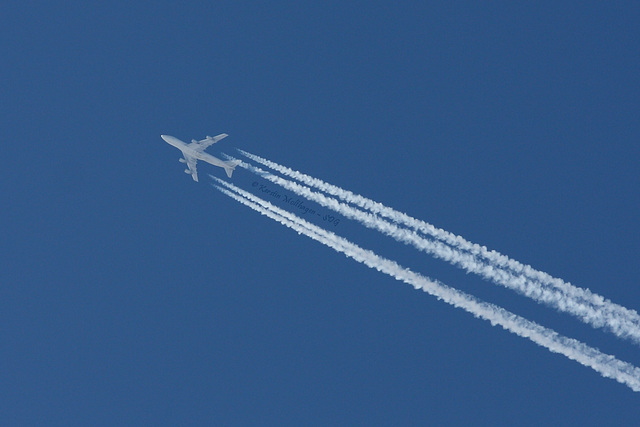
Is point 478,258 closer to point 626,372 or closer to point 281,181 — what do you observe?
point 626,372

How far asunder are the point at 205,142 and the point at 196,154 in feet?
8.79

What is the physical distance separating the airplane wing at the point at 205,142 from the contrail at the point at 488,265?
881 centimetres

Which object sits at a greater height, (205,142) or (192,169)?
(205,142)

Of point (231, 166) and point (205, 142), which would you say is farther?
point (205, 142)

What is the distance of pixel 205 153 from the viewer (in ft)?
287

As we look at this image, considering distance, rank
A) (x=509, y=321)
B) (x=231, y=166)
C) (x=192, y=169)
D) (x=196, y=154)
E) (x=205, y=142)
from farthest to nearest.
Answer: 1. (x=192, y=169)
2. (x=205, y=142)
3. (x=196, y=154)
4. (x=231, y=166)
5. (x=509, y=321)

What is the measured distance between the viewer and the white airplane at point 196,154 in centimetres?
8662

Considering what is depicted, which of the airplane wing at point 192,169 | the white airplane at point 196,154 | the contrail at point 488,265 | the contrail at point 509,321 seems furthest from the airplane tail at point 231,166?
the contrail at point 509,321

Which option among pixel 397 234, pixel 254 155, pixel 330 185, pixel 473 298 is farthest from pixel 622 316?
pixel 254 155

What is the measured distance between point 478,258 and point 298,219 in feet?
Answer: 58.8

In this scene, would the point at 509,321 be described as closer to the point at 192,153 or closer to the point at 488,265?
the point at 488,265

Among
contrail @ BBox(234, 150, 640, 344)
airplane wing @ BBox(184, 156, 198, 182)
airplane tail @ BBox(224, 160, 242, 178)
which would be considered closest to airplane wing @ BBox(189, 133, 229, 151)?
airplane wing @ BBox(184, 156, 198, 182)

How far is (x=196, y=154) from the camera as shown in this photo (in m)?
87.7

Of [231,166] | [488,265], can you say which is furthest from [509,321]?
[231,166]
